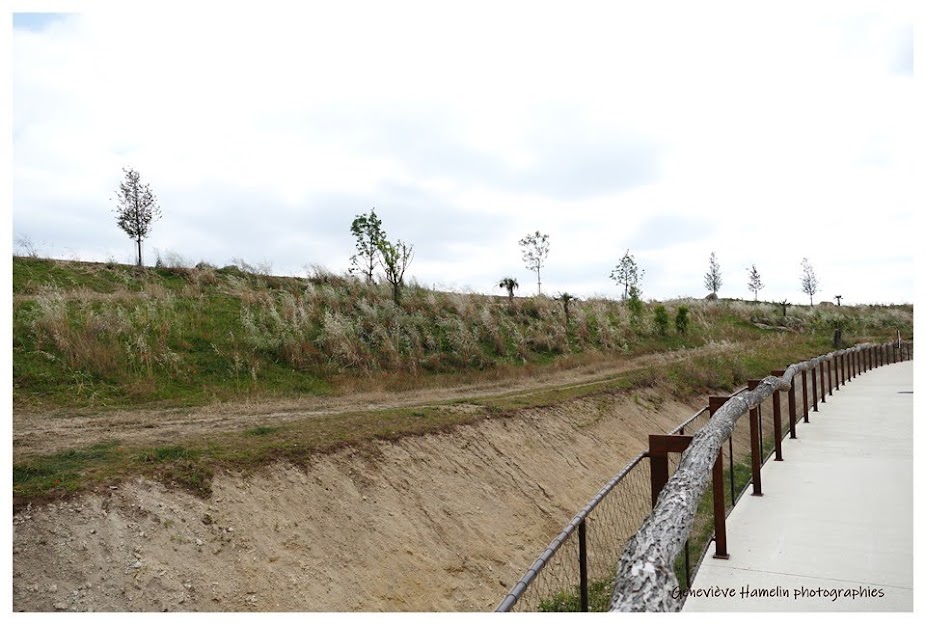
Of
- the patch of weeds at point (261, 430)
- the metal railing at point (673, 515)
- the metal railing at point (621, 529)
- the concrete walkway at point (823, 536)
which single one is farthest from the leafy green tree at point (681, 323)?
the patch of weeds at point (261, 430)

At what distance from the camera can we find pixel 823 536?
6.02 meters

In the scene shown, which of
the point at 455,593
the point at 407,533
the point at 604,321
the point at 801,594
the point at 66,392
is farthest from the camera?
the point at 604,321

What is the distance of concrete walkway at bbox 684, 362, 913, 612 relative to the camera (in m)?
4.89

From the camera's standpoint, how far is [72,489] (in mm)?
6520

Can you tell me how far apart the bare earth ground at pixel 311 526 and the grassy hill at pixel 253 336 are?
1.97 m

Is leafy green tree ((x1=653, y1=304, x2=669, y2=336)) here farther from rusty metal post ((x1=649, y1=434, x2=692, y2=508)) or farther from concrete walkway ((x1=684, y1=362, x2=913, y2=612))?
rusty metal post ((x1=649, y1=434, x2=692, y2=508))

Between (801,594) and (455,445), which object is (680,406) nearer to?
(455,445)

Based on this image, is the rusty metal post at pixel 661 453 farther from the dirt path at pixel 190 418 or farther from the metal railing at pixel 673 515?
the dirt path at pixel 190 418

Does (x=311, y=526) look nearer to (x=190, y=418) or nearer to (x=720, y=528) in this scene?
(x=190, y=418)

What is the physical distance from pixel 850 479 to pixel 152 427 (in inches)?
395

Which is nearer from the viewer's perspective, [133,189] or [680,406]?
[680,406]

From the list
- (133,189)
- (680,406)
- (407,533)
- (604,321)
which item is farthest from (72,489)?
(133,189)

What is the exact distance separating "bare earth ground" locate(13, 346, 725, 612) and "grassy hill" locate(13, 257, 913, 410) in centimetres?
197

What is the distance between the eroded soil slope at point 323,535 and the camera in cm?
589
